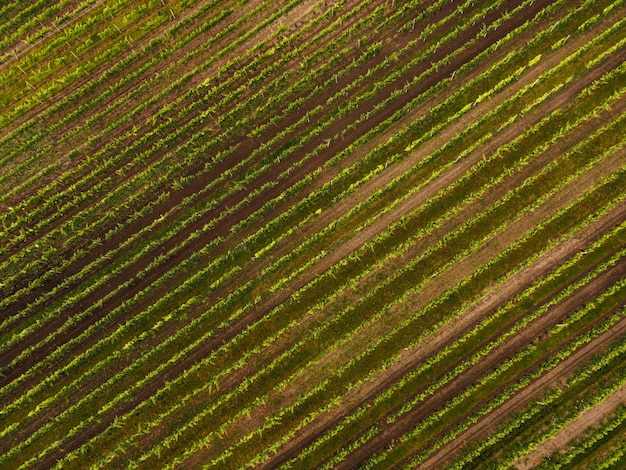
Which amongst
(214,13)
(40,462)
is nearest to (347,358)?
(40,462)

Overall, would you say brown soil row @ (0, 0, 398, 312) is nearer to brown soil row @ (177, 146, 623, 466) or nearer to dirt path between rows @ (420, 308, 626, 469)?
brown soil row @ (177, 146, 623, 466)

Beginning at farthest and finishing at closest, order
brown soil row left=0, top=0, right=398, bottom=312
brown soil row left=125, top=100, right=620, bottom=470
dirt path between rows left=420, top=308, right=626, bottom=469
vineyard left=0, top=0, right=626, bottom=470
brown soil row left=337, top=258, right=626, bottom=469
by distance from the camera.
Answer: brown soil row left=0, top=0, right=398, bottom=312 → brown soil row left=125, top=100, right=620, bottom=470 → vineyard left=0, top=0, right=626, bottom=470 → brown soil row left=337, top=258, right=626, bottom=469 → dirt path between rows left=420, top=308, right=626, bottom=469

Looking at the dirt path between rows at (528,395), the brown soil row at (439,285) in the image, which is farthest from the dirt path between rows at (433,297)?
the dirt path between rows at (528,395)

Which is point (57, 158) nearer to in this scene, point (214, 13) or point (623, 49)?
point (214, 13)

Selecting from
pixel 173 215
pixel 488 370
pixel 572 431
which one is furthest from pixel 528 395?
pixel 173 215

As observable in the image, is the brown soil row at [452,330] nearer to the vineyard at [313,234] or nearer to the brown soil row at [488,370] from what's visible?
the vineyard at [313,234]

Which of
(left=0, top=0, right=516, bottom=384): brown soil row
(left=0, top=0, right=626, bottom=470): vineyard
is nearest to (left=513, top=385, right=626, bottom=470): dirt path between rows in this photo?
(left=0, top=0, right=626, bottom=470): vineyard

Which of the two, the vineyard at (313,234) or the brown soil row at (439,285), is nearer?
the vineyard at (313,234)
